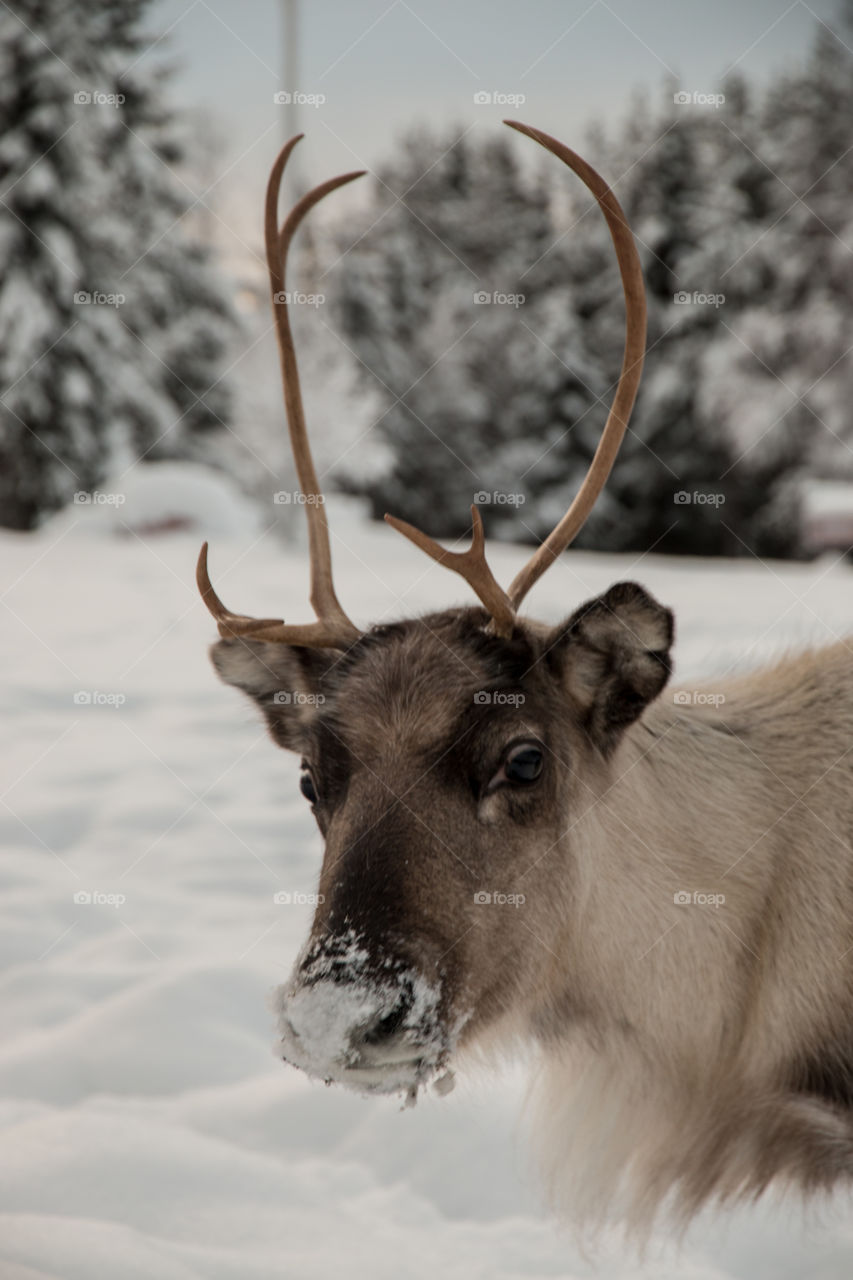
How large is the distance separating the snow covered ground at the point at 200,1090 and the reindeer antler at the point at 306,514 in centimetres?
15

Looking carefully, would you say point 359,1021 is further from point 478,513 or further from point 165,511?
point 165,511

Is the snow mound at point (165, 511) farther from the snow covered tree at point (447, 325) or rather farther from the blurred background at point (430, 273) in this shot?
the snow covered tree at point (447, 325)

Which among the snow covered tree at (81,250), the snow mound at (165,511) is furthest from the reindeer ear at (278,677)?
the snow covered tree at (81,250)

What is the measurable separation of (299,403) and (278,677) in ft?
2.56

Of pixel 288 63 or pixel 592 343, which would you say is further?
pixel 592 343

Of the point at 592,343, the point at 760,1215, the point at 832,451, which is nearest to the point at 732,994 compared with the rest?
the point at 760,1215

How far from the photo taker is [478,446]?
96.4 feet

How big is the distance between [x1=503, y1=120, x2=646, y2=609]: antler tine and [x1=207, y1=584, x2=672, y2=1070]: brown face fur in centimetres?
20

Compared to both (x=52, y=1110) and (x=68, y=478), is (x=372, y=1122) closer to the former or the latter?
(x=52, y=1110)

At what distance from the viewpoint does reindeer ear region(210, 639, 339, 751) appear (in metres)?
2.90

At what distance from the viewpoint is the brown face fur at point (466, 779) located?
7.66ft

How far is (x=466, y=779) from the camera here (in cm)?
244

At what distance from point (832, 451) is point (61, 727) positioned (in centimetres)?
1869

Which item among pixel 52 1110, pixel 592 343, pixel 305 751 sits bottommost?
pixel 52 1110
